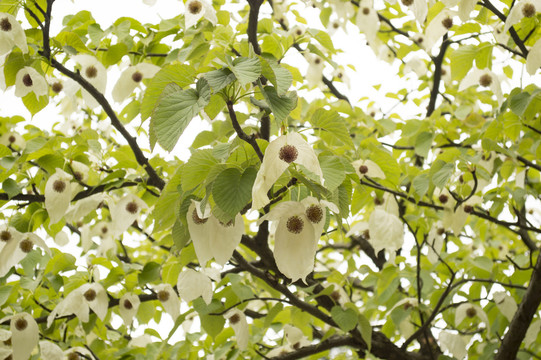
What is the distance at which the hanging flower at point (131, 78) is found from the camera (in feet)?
5.02

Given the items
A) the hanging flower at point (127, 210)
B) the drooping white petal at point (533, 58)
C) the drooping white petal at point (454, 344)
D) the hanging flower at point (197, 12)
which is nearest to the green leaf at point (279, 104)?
the hanging flower at point (197, 12)

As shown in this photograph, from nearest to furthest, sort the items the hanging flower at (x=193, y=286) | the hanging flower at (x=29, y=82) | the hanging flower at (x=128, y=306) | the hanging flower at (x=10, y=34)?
1. the hanging flower at (x=10, y=34)
2. the hanging flower at (x=29, y=82)
3. the hanging flower at (x=193, y=286)
4. the hanging flower at (x=128, y=306)

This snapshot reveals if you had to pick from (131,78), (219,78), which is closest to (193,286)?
(131,78)

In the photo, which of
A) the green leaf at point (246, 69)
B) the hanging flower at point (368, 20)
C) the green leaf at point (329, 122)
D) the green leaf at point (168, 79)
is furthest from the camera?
the hanging flower at point (368, 20)

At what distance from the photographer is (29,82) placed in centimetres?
136

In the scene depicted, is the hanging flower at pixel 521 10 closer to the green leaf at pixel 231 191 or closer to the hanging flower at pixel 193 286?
the green leaf at pixel 231 191

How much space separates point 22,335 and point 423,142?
130cm

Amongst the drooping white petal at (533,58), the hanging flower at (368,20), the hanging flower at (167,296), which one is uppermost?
the hanging flower at (368,20)

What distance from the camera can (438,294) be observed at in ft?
6.02

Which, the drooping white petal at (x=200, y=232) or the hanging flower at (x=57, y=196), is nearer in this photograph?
the drooping white petal at (x=200, y=232)

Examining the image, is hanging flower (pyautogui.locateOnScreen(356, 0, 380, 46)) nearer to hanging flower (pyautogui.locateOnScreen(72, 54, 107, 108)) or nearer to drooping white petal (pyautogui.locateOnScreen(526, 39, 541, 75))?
drooping white petal (pyautogui.locateOnScreen(526, 39, 541, 75))

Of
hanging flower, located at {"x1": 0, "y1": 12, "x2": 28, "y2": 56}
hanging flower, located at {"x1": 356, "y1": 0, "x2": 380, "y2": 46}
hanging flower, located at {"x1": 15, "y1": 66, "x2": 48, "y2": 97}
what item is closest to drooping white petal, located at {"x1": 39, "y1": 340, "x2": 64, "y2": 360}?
hanging flower, located at {"x1": 15, "y1": 66, "x2": 48, "y2": 97}

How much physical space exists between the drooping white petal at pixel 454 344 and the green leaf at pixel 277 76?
1.25 metres

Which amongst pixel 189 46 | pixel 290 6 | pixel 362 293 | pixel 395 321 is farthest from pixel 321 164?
pixel 362 293
